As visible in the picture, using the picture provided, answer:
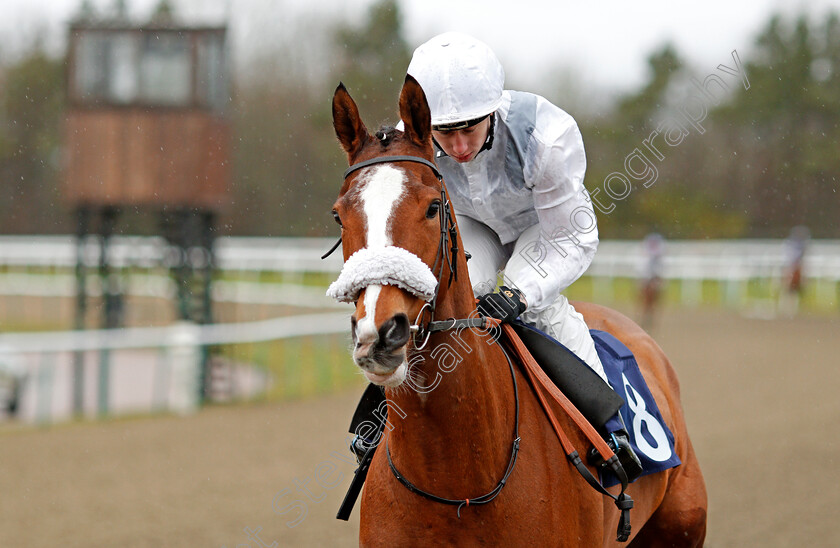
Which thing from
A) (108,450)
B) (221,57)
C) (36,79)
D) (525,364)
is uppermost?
(36,79)

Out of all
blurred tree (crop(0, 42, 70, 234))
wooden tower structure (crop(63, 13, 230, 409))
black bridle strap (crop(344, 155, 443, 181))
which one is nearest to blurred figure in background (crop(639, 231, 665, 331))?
wooden tower structure (crop(63, 13, 230, 409))

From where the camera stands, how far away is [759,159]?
29234mm

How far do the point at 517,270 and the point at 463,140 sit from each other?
1.86 ft

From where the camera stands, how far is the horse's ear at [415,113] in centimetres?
213

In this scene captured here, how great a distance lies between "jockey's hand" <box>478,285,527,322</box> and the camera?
2561mm

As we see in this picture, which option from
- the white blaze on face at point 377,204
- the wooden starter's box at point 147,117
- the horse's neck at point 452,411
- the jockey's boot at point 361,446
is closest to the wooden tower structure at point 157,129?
the wooden starter's box at point 147,117

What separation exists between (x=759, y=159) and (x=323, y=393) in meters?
23.4

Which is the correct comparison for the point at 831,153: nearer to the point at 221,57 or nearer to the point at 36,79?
the point at 221,57

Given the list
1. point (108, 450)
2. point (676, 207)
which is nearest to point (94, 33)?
point (108, 450)

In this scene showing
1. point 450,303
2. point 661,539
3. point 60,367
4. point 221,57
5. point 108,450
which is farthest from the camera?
point 221,57

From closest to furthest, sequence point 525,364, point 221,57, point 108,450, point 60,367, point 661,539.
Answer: point 525,364 → point 661,539 → point 108,450 → point 60,367 → point 221,57

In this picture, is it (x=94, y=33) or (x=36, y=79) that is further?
(x=36, y=79)

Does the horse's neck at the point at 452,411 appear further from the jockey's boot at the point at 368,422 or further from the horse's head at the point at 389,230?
the jockey's boot at the point at 368,422

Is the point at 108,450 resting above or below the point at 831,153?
below
